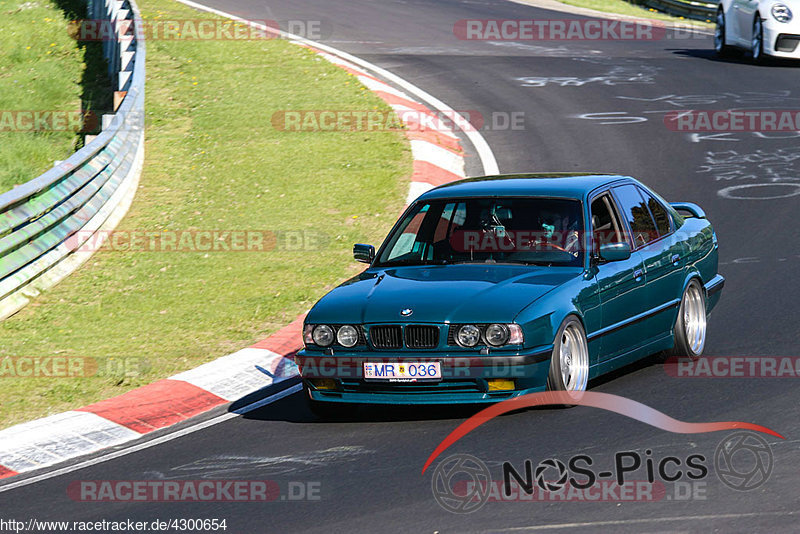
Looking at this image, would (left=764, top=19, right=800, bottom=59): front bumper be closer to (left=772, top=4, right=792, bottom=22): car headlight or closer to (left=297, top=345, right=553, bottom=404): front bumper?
(left=772, top=4, right=792, bottom=22): car headlight

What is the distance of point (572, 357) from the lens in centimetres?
798

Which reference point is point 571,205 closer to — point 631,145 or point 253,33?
point 631,145

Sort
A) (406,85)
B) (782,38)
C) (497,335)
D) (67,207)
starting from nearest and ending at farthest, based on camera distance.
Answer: (497,335) < (67,207) < (406,85) < (782,38)

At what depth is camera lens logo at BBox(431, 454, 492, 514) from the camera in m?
6.08

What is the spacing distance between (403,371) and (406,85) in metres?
13.6

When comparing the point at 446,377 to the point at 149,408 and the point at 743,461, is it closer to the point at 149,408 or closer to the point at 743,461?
the point at 743,461

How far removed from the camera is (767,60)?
74.8 ft

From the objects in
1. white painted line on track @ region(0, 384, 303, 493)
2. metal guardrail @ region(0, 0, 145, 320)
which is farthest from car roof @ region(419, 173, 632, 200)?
metal guardrail @ region(0, 0, 145, 320)

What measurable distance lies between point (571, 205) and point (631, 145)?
339 inches

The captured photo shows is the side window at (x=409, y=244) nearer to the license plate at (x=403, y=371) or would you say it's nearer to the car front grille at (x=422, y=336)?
the car front grille at (x=422, y=336)

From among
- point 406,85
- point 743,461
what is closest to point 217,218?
point 406,85

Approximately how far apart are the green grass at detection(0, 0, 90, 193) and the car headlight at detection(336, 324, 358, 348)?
9.05 m

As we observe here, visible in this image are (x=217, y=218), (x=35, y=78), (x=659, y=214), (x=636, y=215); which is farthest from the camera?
(x=35, y=78)

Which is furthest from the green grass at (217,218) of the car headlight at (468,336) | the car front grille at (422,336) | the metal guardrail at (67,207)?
the car headlight at (468,336)
